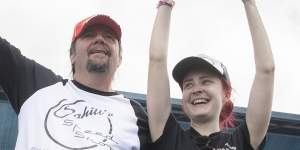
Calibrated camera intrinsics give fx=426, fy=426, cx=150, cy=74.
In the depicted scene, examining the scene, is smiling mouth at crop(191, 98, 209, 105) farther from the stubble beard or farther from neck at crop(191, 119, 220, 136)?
the stubble beard

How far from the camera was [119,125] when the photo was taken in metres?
2.63

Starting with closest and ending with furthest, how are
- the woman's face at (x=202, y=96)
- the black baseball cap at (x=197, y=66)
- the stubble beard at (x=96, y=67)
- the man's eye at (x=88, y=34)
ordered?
the woman's face at (x=202, y=96) < the black baseball cap at (x=197, y=66) < the stubble beard at (x=96, y=67) < the man's eye at (x=88, y=34)

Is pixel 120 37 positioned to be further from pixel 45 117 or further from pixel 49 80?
pixel 45 117

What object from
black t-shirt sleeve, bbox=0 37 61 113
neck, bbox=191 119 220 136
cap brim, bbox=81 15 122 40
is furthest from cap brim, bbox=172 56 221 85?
black t-shirt sleeve, bbox=0 37 61 113

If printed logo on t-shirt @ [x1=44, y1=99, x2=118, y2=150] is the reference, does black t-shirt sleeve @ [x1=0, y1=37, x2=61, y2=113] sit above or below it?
above

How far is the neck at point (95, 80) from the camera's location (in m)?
2.91

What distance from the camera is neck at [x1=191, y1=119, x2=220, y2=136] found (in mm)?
2629

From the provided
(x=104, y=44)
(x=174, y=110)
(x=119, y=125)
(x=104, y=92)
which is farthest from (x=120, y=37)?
(x=174, y=110)

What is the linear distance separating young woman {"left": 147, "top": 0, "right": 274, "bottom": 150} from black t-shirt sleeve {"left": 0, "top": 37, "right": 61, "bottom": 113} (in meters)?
0.76

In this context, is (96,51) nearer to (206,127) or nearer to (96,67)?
(96,67)

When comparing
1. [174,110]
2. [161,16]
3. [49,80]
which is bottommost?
[174,110]

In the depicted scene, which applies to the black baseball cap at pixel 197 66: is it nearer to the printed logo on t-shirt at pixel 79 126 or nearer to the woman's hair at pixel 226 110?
the woman's hair at pixel 226 110

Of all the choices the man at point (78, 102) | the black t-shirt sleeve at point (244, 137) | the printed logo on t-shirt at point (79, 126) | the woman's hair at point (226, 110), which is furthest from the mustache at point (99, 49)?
the black t-shirt sleeve at point (244, 137)

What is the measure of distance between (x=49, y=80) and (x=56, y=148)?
58 centimetres
